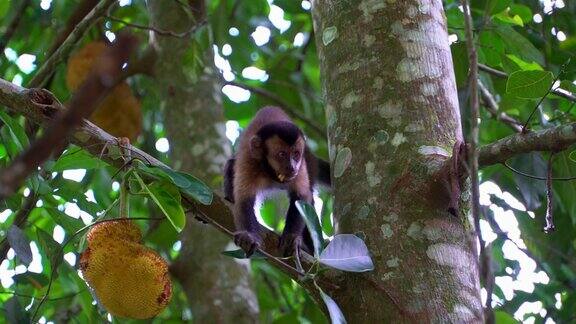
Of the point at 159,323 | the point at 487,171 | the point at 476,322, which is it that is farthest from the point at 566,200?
the point at 159,323

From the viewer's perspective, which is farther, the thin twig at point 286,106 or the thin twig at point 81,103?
the thin twig at point 286,106

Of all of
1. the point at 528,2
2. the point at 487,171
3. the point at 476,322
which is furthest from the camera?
the point at 528,2

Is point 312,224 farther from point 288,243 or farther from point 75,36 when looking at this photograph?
point 75,36

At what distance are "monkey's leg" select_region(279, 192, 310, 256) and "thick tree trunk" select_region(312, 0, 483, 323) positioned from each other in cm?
41

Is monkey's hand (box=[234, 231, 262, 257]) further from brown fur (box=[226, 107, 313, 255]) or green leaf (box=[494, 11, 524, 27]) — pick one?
green leaf (box=[494, 11, 524, 27])

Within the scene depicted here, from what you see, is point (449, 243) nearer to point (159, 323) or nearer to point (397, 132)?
point (397, 132)

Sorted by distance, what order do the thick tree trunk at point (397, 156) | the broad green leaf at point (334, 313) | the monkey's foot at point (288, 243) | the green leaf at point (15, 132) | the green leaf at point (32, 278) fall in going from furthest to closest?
1. the green leaf at point (32, 278)
2. the monkey's foot at point (288, 243)
3. the green leaf at point (15, 132)
4. the thick tree trunk at point (397, 156)
5. the broad green leaf at point (334, 313)

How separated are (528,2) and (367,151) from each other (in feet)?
7.79

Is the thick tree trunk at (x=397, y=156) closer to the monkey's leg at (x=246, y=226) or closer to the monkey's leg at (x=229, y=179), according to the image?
the monkey's leg at (x=246, y=226)

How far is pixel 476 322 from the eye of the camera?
6.23 ft

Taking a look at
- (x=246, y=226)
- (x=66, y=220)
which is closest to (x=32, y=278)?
(x=66, y=220)

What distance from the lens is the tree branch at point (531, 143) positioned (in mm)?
1832

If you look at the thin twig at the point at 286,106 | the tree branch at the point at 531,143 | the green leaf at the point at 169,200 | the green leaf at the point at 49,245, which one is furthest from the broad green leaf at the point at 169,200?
the thin twig at the point at 286,106

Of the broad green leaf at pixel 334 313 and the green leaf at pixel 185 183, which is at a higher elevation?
the green leaf at pixel 185 183
